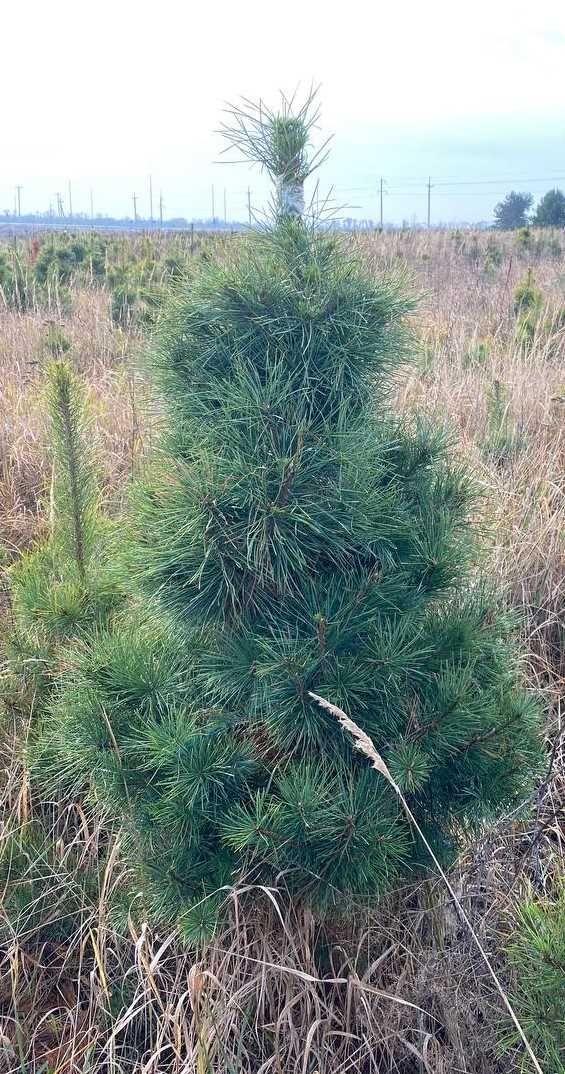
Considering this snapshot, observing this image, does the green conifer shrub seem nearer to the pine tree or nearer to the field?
the field

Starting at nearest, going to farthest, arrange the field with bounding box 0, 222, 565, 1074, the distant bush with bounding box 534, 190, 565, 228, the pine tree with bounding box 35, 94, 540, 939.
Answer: the pine tree with bounding box 35, 94, 540, 939 → the field with bounding box 0, 222, 565, 1074 → the distant bush with bounding box 534, 190, 565, 228

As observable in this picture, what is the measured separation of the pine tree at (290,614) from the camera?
57.9 inches

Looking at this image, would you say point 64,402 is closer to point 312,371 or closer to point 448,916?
point 312,371

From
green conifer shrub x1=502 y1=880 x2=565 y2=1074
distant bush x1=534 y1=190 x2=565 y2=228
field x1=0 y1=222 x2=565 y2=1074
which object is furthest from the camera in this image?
distant bush x1=534 y1=190 x2=565 y2=228

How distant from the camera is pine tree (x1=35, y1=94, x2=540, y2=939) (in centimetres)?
147

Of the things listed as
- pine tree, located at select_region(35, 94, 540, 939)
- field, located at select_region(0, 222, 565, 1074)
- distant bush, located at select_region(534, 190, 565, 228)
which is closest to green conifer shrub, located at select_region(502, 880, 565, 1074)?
field, located at select_region(0, 222, 565, 1074)

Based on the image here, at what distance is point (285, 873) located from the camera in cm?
156

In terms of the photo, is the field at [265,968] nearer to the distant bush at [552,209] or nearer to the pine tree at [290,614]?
the pine tree at [290,614]

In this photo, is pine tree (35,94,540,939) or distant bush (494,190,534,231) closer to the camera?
pine tree (35,94,540,939)

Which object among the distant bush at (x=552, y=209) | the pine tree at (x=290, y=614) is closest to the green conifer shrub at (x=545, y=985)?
the pine tree at (x=290, y=614)

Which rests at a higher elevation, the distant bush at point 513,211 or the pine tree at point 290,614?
the distant bush at point 513,211

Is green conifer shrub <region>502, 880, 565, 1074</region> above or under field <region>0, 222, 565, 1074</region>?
above

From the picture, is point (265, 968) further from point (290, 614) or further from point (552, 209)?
point (552, 209)

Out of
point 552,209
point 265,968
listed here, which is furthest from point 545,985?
point 552,209
